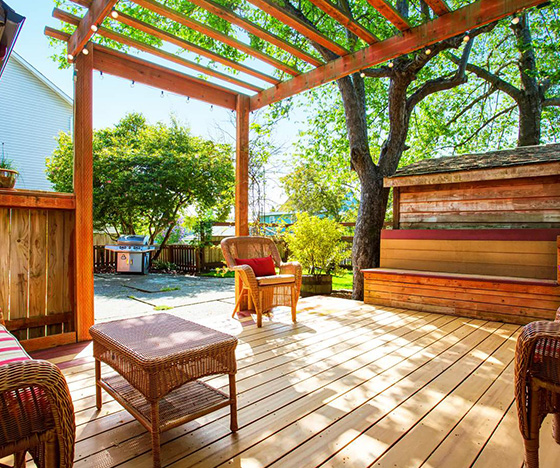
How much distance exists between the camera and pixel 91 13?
9.22 feet

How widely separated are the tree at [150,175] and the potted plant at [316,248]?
442cm

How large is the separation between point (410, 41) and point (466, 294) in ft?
9.36

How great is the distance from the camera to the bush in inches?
233

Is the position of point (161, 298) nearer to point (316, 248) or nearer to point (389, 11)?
point (316, 248)

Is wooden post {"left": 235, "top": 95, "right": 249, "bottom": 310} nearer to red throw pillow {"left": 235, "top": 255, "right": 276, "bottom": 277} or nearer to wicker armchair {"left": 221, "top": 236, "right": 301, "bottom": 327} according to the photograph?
wicker armchair {"left": 221, "top": 236, "right": 301, "bottom": 327}

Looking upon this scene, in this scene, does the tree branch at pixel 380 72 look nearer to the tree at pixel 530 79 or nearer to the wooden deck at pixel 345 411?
the tree at pixel 530 79

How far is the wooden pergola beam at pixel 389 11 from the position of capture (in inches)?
111

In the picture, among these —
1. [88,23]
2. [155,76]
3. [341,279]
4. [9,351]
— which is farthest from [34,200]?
[341,279]

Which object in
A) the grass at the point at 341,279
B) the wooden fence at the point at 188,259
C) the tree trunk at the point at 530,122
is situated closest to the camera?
the tree trunk at the point at 530,122

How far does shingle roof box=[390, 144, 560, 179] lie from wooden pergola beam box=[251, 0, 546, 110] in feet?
6.67

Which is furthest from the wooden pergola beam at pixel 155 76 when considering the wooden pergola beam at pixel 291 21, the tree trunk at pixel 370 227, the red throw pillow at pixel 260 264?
the tree trunk at pixel 370 227

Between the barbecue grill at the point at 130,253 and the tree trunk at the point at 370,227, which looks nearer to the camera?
the tree trunk at the point at 370,227

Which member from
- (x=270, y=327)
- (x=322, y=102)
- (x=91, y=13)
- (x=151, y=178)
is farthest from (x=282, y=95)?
(x=151, y=178)

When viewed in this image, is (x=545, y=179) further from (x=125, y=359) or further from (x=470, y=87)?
(x=470, y=87)
